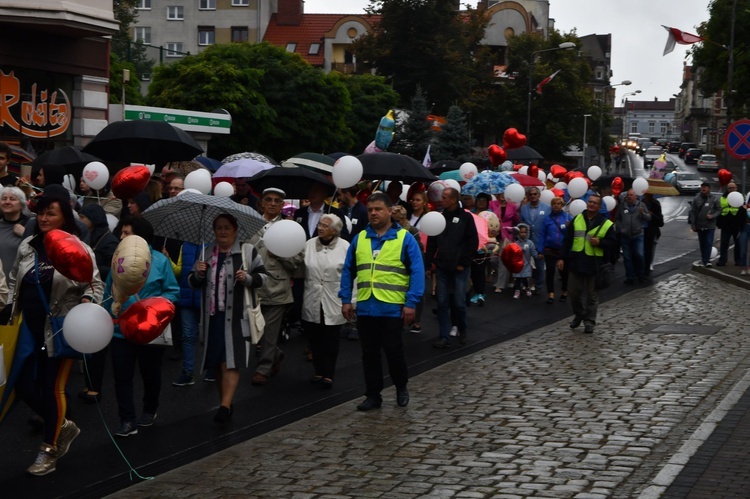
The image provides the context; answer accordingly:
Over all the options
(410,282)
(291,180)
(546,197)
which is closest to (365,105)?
(546,197)

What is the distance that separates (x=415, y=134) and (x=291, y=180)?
30.6m

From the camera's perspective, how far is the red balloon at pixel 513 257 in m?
18.6

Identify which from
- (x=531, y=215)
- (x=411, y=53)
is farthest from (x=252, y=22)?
(x=531, y=215)

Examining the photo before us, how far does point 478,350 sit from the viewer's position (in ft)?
45.9

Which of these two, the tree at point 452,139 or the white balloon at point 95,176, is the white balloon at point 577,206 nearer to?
the white balloon at point 95,176

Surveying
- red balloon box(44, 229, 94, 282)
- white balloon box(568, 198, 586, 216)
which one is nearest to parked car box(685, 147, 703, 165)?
white balloon box(568, 198, 586, 216)

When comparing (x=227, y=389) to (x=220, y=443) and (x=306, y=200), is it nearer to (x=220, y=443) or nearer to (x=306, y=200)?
(x=220, y=443)

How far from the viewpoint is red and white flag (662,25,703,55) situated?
102 ft

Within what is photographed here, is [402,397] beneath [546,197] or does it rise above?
beneath

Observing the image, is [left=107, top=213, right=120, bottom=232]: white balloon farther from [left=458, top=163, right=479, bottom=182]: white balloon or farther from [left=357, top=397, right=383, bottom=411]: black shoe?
[left=458, top=163, right=479, bottom=182]: white balloon

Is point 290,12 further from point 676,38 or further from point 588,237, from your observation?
point 588,237

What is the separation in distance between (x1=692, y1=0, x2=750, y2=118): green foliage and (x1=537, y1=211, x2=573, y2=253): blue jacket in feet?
129

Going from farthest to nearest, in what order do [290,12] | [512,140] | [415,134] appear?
1. [290,12]
2. [415,134]
3. [512,140]

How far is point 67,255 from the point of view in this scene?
7512 mm
